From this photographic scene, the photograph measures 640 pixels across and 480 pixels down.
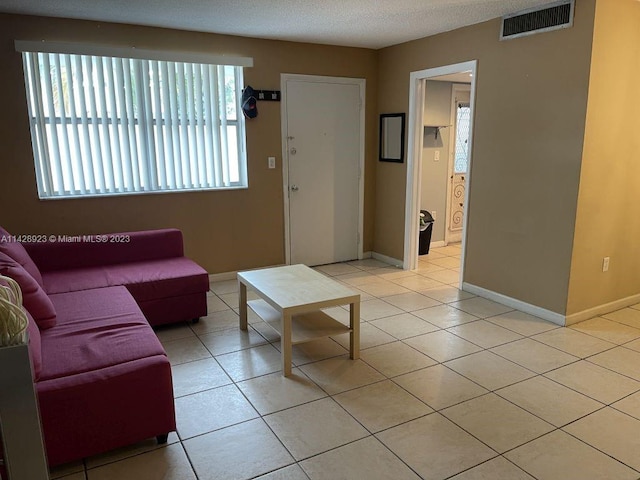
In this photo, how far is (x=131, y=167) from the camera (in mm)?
4266

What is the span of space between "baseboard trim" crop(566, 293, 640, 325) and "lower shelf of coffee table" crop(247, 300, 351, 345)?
191 cm

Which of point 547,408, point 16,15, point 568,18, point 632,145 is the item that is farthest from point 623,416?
point 16,15

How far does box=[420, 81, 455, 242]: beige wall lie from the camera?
5816mm

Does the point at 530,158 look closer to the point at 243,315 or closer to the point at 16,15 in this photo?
the point at 243,315

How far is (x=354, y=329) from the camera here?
3.00 metres

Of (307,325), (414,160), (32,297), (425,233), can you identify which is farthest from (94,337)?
(425,233)

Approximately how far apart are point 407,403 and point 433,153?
4.19 meters

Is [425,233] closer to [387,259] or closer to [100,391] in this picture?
[387,259]

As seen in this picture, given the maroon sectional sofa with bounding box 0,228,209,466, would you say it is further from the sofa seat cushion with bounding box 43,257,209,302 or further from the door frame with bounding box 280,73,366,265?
the door frame with bounding box 280,73,366,265

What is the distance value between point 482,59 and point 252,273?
2681 mm

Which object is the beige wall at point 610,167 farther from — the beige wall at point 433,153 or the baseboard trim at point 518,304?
the beige wall at point 433,153

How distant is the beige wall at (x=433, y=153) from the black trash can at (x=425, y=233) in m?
0.25

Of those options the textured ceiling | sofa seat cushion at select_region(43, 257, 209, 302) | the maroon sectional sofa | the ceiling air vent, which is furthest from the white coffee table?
the ceiling air vent

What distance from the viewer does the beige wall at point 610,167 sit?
331 cm
